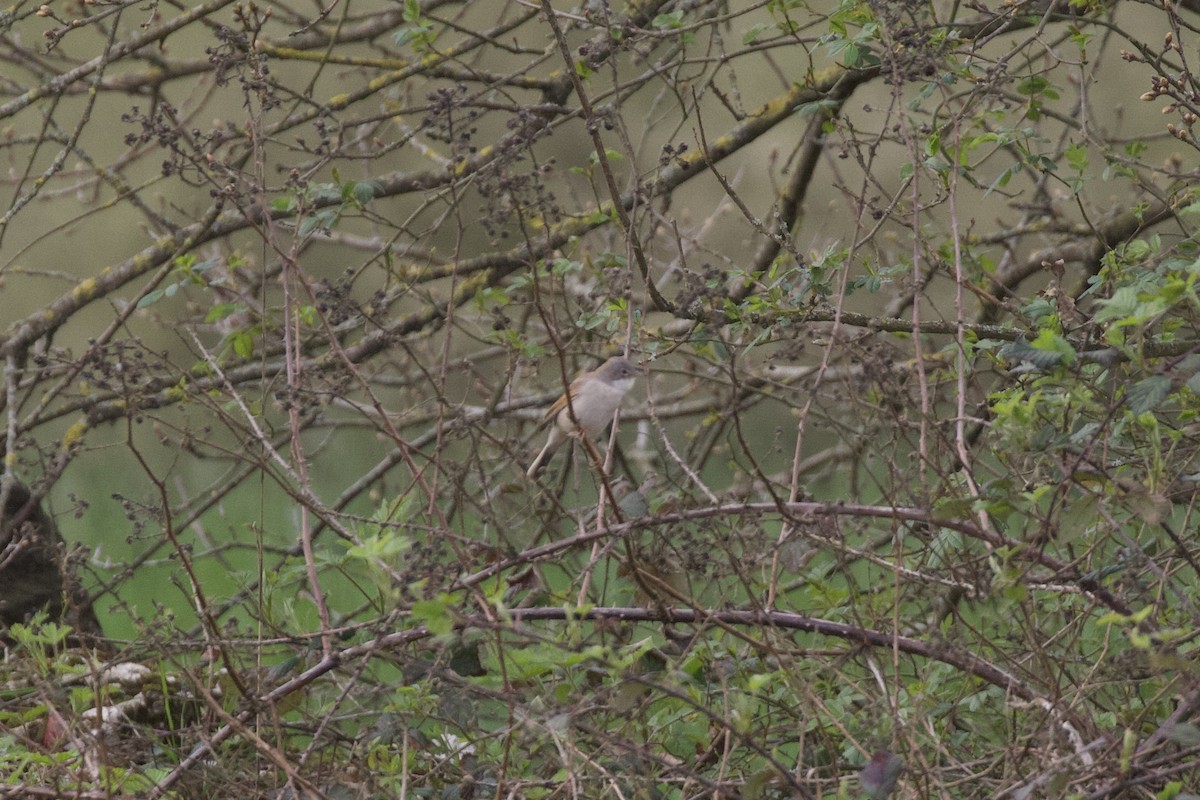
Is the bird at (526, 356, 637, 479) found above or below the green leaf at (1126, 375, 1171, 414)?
below

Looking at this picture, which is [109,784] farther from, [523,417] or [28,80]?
[28,80]

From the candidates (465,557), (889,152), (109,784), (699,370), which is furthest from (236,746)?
(889,152)

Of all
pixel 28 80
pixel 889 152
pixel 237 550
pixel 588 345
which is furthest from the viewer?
pixel 28 80

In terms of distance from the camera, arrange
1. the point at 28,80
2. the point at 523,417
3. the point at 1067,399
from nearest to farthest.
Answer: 1. the point at 1067,399
2. the point at 523,417
3. the point at 28,80

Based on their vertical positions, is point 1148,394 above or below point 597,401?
above

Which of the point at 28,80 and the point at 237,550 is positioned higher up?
the point at 28,80

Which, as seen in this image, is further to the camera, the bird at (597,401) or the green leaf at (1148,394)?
the bird at (597,401)

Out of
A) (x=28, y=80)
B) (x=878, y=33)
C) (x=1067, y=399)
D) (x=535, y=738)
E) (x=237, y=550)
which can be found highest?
(x=28, y=80)

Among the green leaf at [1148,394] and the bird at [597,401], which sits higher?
the green leaf at [1148,394]

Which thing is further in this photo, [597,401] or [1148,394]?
[597,401]

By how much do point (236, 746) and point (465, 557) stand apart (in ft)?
3.49

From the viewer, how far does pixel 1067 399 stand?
213 cm

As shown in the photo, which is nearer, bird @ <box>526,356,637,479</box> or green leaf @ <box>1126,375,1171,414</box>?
green leaf @ <box>1126,375,1171,414</box>

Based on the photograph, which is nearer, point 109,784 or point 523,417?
point 109,784
